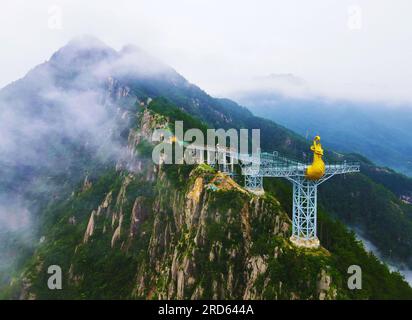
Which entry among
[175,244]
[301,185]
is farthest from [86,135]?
[301,185]

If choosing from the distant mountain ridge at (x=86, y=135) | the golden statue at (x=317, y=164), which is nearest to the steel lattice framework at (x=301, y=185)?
the golden statue at (x=317, y=164)

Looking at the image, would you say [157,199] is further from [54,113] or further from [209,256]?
[54,113]

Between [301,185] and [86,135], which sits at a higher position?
[86,135]

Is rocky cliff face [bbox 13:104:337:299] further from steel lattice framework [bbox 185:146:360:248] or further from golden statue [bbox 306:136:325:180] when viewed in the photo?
golden statue [bbox 306:136:325:180]

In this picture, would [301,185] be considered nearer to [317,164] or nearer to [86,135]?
[317,164]

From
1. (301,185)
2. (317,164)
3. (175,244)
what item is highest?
(317,164)

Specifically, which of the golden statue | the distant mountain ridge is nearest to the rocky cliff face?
the distant mountain ridge

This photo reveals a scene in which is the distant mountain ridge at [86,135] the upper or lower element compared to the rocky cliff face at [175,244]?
upper

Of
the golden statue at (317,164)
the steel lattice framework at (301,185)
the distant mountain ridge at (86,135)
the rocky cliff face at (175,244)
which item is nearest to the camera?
the golden statue at (317,164)

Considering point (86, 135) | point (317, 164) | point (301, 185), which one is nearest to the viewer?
point (317, 164)

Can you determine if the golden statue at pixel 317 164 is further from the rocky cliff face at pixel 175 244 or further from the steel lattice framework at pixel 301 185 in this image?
the rocky cliff face at pixel 175 244

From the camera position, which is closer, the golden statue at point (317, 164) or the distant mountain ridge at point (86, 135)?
the golden statue at point (317, 164)
